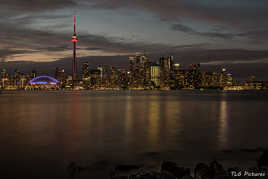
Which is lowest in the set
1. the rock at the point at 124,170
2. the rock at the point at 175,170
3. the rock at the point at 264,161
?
the rock at the point at 124,170

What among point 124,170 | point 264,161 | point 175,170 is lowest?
point 124,170

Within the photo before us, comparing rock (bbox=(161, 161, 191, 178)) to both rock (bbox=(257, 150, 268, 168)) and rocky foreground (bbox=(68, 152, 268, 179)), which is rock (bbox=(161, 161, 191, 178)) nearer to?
rocky foreground (bbox=(68, 152, 268, 179))

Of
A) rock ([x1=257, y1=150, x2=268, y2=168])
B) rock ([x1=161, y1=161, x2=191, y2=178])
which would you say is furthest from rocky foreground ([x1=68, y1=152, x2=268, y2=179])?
rock ([x1=257, y1=150, x2=268, y2=168])

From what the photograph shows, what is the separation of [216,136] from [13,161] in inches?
494

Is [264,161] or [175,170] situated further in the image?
[264,161]

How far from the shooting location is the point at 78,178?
9570mm

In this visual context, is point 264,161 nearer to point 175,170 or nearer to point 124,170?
point 175,170

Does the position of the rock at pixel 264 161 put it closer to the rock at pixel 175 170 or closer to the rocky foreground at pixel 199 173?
the rocky foreground at pixel 199 173

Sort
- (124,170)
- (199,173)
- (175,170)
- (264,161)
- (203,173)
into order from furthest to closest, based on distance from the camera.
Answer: (264,161) < (124,170) < (175,170) < (199,173) < (203,173)

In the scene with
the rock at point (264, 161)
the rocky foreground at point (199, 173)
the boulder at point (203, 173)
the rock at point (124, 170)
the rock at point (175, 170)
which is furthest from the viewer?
the rock at point (264, 161)

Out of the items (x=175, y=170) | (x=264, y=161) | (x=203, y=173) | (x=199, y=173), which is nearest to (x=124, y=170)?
(x=175, y=170)

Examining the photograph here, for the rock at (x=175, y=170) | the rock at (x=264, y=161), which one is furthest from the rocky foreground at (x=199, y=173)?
the rock at (x=264, y=161)

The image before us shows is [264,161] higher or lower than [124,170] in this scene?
higher

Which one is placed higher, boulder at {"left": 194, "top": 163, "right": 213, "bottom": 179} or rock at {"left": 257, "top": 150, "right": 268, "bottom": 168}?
boulder at {"left": 194, "top": 163, "right": 213, "bottom": 179}
